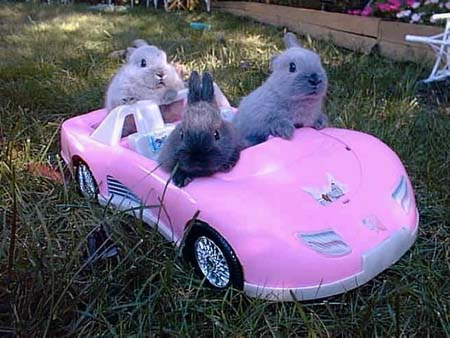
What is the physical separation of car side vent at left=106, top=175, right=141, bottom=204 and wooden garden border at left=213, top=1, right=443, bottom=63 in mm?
2374

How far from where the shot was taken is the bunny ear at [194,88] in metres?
1.41

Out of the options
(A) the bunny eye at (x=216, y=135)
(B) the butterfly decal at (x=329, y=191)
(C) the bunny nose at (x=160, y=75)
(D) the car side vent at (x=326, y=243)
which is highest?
(C) the bunny nose at (x=160, y=75)

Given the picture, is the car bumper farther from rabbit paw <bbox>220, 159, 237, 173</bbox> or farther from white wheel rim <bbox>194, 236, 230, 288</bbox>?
rabbit paw <bbox>220, 159, 237, 173</bbox>

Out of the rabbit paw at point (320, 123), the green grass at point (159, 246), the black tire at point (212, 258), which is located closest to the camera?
the green grass at point (159, 246)

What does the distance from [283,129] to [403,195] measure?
0.34 metres

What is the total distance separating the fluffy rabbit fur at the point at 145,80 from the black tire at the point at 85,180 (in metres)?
0.22

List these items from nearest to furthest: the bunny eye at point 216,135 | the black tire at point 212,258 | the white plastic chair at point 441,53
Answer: the black tire at point 212,258, the bunny eye at point 216,135, the white plastic chair at point 441,53

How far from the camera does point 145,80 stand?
1846 millimetres

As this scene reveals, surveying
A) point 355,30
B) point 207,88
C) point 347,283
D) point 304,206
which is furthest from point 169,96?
point 355,30

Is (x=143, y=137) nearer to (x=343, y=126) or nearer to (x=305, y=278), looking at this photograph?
(x=305, y=278)

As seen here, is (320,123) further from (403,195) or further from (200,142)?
(200,142)

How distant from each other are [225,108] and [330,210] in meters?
0.70

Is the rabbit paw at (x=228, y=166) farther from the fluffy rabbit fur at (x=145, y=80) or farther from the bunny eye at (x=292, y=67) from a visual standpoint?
the fluffy rabbit fur at (x=145, y=80)

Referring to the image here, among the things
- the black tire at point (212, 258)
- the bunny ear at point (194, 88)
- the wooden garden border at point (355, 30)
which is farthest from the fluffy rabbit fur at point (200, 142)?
the wooden garden border at point (355, 30)
